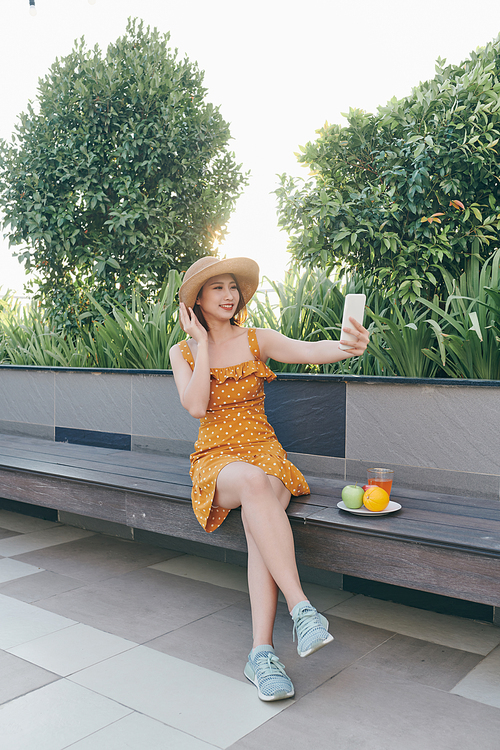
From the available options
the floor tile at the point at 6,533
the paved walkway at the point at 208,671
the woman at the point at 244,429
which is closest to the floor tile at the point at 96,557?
the paved walkway at the point at 208,671

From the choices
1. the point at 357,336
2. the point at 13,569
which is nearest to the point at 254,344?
the point at 357,336

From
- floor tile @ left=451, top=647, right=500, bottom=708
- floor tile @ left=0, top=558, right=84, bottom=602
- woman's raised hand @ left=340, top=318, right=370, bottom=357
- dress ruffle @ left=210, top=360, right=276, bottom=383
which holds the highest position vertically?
woman's raised hand @ left=340, top=318, right=370, bottom=357

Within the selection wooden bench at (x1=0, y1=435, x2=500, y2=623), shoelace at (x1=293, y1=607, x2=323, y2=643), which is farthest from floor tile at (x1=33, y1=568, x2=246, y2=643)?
shoelace at (x1=293, y1=607, x2=323, y2=643)

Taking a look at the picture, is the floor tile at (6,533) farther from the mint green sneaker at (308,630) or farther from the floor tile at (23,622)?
the mint green sneaker at (308,630)

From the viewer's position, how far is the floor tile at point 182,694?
1575 mm

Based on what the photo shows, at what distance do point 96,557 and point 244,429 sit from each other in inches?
46.5

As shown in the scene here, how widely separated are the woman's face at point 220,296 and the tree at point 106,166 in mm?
2199

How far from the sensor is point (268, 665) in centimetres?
172

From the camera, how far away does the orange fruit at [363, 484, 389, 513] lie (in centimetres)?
197

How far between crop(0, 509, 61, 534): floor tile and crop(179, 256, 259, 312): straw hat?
71.4 inches

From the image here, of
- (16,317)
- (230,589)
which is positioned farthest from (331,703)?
(16,317)

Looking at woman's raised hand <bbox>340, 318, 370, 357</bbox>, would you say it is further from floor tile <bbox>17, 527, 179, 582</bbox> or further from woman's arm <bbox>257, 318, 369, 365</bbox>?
floor tile <bbox>17, 527, 179, 582</bbox>

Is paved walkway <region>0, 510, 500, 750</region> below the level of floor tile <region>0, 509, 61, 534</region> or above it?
above

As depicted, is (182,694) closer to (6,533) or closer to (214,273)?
(214,273)
